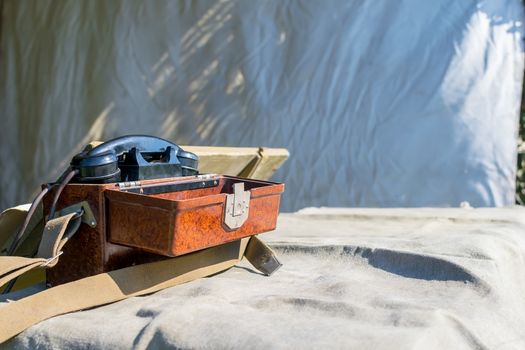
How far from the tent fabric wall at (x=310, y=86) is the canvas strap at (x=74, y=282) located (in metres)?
1.93

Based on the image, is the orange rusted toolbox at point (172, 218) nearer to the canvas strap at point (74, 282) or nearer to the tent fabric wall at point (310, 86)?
the canvas strap at point (74, 282)

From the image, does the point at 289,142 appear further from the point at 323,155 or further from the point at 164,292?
the point at 164,292

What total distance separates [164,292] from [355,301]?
10.4 inches

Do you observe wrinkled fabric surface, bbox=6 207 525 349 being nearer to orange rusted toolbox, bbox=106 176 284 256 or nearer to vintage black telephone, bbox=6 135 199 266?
orange rusted toolbox, bbox=106 176 284 256

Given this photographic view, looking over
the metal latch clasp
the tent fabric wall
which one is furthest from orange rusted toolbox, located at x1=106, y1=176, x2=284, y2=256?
the tent fabric wall

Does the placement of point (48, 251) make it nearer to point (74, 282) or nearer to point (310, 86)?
point (74, 282)

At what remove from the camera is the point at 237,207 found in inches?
39.6

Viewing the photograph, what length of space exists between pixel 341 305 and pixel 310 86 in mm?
2211

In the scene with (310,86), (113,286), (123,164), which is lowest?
(113,286)

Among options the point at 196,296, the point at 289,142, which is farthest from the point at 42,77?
the point at 196,296

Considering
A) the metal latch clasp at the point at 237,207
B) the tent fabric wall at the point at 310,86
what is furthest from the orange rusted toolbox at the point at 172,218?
the tent fabric wall at the point at 310,86

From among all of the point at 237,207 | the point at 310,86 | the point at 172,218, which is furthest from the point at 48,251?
the point at 310,86

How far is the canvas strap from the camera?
0.79 metres

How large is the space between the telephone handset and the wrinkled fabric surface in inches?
7.0
